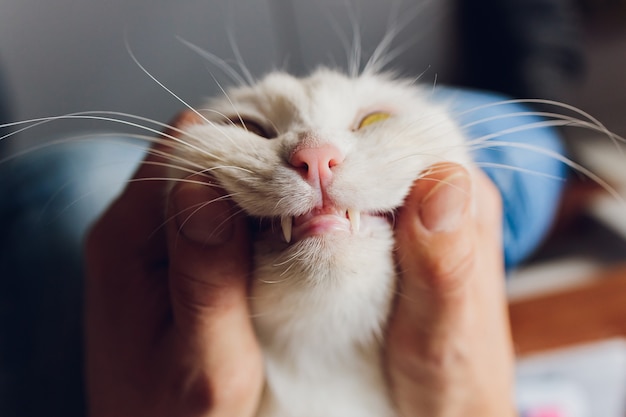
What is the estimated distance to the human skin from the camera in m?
0.35

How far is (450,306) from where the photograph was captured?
410mm

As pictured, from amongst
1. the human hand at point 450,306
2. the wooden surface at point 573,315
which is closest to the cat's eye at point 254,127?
the human hand at point 450,306

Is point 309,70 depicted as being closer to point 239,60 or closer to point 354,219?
point 239,60

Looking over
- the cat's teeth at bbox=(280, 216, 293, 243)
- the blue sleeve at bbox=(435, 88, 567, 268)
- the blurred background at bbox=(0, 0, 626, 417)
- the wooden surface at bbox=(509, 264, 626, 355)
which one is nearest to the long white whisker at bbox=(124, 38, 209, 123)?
the blurred background at bbox=(0, 0, 626, 417)

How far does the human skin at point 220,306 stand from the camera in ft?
1.15

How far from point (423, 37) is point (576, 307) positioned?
42 centimetres

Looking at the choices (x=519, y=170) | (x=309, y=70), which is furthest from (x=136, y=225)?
(x=519, y=170)

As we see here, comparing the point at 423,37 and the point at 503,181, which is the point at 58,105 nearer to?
the point at 423,37

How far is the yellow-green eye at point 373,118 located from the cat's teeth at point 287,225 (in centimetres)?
11

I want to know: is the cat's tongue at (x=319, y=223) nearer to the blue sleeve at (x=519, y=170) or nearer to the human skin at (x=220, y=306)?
A: the human skin at (x=220, y=306)

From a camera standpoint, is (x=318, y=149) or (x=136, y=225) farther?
(x=136, y=225)

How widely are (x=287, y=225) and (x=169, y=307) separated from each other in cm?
14

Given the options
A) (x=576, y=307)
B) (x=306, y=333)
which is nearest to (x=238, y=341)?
(x=306, y=333)

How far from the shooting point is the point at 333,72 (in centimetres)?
46
